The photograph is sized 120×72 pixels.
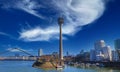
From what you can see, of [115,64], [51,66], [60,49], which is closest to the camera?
[51,66]

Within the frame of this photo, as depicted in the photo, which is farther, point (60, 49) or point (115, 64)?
point (60, 49)

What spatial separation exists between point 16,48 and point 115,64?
6851 centimetres

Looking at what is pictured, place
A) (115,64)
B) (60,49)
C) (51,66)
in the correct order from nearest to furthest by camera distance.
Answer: (51,66)
(115,64)
(60,49)

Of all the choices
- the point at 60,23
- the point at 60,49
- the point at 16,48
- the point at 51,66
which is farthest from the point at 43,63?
the point at 60,23

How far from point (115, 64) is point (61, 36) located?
175 feet

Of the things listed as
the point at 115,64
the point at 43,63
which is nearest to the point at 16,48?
the point at 43,63

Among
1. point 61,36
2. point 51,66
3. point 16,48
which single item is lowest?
point 51,66

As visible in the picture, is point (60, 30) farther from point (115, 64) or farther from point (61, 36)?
point (115, 64)

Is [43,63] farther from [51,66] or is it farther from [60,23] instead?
[60,23]

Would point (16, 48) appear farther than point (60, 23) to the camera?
No

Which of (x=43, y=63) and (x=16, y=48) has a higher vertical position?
(x=16, y=48)

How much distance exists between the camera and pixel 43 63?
139 m

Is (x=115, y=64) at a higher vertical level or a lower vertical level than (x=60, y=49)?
lower

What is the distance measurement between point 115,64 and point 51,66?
159ft
